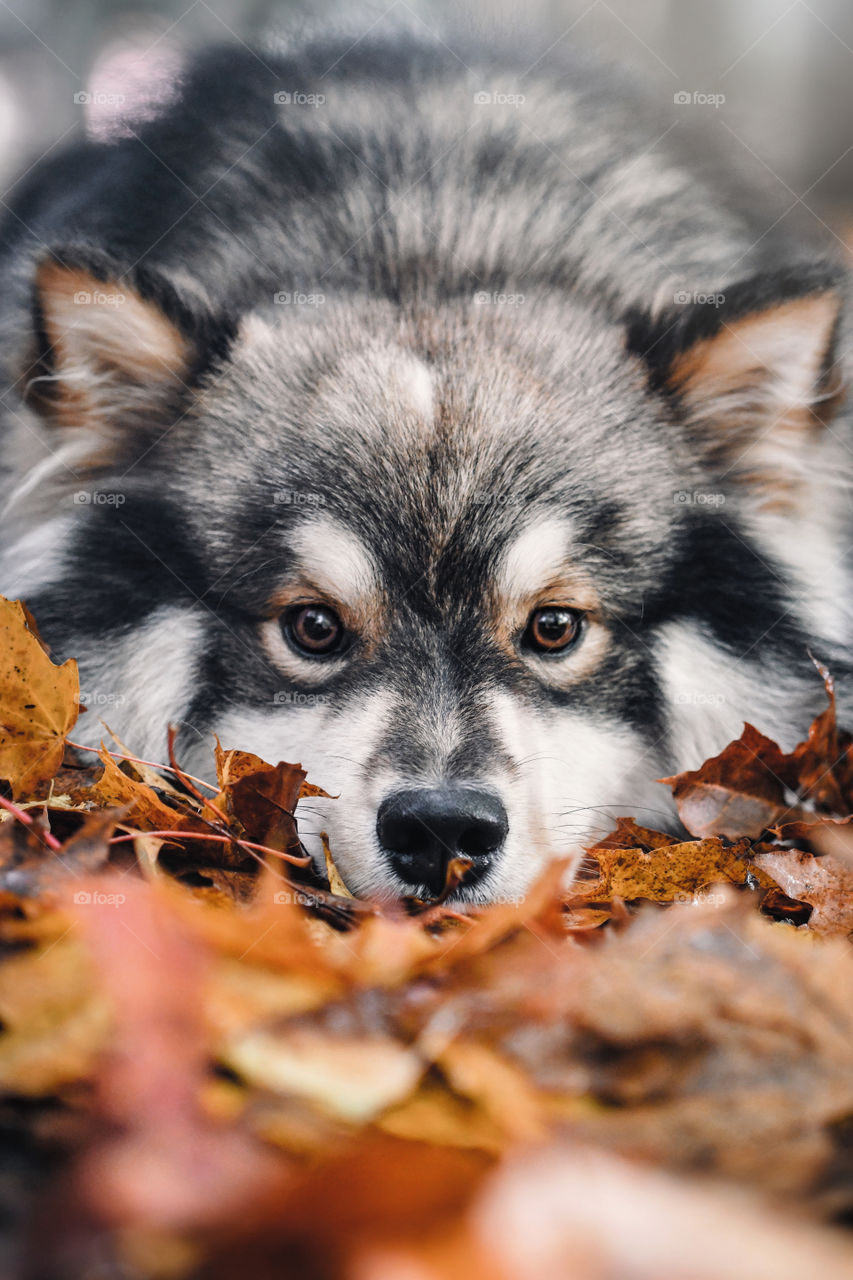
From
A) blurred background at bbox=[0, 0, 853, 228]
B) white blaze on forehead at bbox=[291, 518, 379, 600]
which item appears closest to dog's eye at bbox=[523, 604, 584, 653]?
white blaze on forehead at bbox=[291, 518, 379, 600]

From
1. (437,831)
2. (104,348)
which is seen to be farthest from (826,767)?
(104,348)

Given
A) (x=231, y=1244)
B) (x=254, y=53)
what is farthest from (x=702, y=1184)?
(x=254, y=53)

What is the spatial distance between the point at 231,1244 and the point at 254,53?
304 cm

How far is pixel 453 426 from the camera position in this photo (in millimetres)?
2125

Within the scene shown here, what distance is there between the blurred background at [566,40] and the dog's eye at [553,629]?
5.64 ft

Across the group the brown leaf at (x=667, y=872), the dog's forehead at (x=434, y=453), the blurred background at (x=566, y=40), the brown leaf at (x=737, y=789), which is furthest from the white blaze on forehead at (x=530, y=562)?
the blurred background at (x=566, y=40)

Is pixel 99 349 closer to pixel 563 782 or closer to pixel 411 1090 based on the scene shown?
pixel 563 782

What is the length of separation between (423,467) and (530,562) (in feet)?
1.01

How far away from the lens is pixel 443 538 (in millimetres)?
2070

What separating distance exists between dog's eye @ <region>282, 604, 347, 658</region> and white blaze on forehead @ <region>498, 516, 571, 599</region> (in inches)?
14.2

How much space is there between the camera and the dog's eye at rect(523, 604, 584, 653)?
2.11 metres

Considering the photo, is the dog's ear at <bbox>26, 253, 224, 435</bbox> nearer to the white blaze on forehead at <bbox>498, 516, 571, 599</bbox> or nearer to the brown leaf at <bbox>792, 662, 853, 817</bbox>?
the white blaze on forehead at <bbox>498, 516, 571, 599</bbox>

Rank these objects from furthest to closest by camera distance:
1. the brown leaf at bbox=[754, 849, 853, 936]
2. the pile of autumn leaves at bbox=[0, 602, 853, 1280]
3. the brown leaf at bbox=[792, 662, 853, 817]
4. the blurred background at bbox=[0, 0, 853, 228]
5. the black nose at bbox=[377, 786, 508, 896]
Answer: the blurred background at bbox=[0, 0, 853, 228], the brown leaf at bbox=[792, 662, 853, 817], the black nose at bbox=[377, 786, 508, 896], the brown leaf at bbox=[754, 849, 853, 936], the pile of autumn leaves at bbox=[0, 602, 853, 1280]

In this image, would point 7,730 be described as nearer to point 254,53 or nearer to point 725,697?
point 725,697
